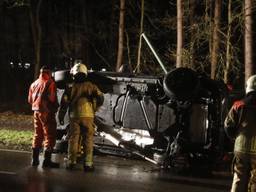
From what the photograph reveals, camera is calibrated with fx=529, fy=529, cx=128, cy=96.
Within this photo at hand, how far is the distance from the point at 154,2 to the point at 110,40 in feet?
15.2

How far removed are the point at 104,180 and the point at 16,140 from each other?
4697 millimetres

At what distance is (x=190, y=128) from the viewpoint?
351 inches

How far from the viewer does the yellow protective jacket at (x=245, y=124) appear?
19.3 feet

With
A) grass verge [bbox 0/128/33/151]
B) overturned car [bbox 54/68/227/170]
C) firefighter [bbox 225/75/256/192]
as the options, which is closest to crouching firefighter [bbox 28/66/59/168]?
overturned car [bbox 54/68/227/170]

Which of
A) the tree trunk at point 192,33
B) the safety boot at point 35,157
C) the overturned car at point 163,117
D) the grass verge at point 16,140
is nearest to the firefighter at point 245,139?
the overturned car at point 163,117

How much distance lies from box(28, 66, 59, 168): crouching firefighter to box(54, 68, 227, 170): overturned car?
0.71 m

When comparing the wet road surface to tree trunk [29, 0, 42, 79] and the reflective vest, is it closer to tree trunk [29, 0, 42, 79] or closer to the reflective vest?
the reflective vest

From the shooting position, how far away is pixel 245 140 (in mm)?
5918

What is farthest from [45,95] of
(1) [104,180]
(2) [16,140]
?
(2) [16,140]

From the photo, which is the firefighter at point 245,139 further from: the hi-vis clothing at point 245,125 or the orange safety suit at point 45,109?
the orange safety suit at point 45,109

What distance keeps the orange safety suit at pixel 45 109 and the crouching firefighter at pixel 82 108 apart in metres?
0.35

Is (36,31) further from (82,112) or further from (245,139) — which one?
(245,139)

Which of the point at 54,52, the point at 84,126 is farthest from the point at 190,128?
the point at 54,52

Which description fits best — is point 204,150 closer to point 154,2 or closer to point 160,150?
point 160,150
